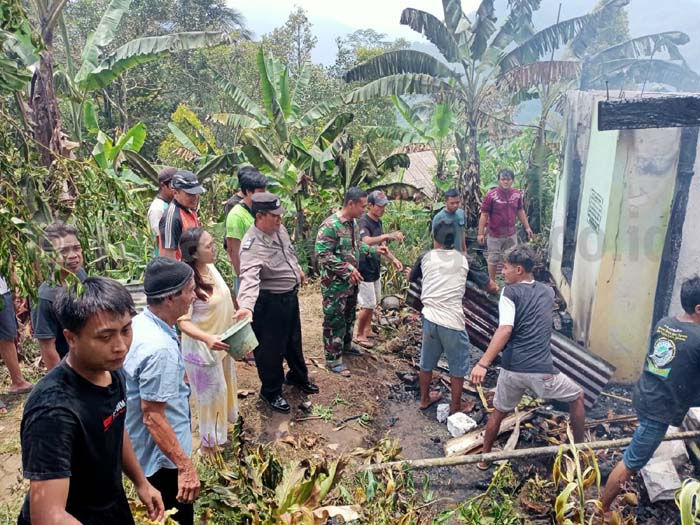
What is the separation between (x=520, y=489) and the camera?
13.3ft

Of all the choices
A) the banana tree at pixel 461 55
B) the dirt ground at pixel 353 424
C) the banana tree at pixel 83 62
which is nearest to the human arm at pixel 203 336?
the dirt ground at pixel 353 424

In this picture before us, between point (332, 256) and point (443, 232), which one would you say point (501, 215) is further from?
point (332, 256)

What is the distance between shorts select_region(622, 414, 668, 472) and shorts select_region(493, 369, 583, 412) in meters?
0.64

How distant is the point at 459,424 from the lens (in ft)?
15.7

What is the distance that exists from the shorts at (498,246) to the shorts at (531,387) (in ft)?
12.6

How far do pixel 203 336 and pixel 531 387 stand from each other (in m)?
2.41

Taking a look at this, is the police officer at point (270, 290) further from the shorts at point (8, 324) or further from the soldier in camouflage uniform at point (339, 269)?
the shorts at point (8, 324)

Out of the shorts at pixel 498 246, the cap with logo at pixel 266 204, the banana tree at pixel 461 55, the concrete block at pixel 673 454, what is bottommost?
the concrete block at pixel 673 454

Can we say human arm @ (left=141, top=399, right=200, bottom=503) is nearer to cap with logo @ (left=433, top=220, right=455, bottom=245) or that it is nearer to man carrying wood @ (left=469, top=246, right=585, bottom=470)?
man carrying wood @ (left=469, top=246, right=585, bottom=470)

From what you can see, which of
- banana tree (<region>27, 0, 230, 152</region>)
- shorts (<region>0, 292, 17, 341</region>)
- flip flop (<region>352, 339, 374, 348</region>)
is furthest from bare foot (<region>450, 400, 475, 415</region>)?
banana tree (<region>27, 0, 230, 152</region>)

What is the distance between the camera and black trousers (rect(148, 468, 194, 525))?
2672mm

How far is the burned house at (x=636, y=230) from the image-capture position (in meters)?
5.11

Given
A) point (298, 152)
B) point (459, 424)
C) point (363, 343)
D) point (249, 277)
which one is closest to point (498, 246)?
point (363, 343)

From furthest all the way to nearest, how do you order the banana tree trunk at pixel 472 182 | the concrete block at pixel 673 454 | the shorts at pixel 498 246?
the banana tree trunk at pixel 472 182 → the shorts at pixel 498 246 → the concrete block at pixel 673 454
